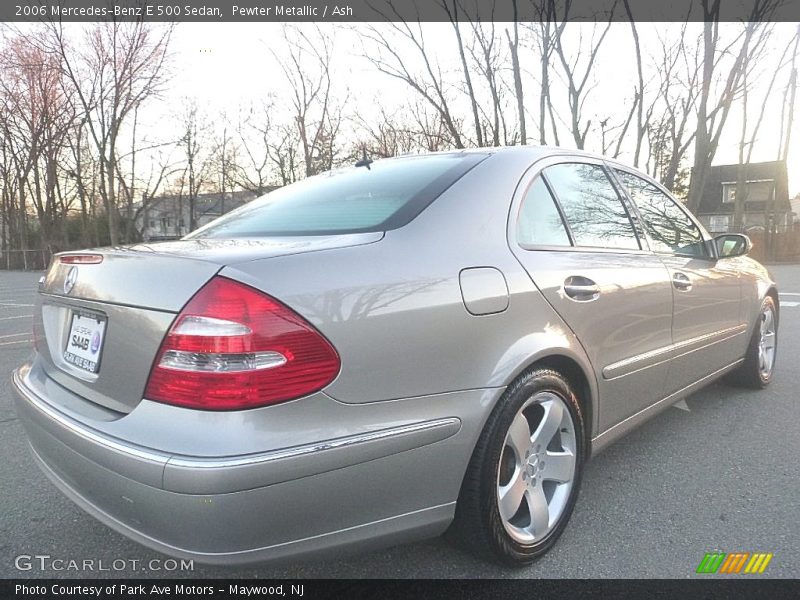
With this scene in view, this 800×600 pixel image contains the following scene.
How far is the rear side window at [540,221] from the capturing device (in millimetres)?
2121

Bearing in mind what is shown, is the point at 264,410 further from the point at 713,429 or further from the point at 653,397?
the point at 713,429

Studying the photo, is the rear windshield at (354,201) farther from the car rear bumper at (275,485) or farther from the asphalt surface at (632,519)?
the asphalt surface at (632,519)

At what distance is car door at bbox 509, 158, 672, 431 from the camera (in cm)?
213

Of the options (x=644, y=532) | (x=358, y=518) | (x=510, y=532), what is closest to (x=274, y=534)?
(x=358, y=518)

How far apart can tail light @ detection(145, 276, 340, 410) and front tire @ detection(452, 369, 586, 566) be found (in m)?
0.69

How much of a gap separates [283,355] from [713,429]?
301cm

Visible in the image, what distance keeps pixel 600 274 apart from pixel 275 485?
160 cm

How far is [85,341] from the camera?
1.77m

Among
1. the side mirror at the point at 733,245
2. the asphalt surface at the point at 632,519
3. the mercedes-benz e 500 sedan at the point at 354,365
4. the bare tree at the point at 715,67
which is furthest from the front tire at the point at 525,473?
the bare tree at the point at 715,67

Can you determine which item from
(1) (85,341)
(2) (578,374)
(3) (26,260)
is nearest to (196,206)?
(3) (26,260)

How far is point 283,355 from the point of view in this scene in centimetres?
142

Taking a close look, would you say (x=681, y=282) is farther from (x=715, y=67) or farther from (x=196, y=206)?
(x=196, y=206)

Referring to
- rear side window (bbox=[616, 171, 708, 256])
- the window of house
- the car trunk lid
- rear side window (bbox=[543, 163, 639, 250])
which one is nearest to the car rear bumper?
the car trunk lid

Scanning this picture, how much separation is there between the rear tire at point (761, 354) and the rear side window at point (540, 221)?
2.55 meters
